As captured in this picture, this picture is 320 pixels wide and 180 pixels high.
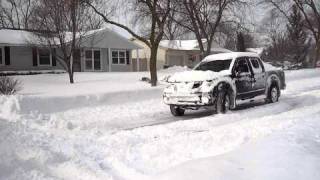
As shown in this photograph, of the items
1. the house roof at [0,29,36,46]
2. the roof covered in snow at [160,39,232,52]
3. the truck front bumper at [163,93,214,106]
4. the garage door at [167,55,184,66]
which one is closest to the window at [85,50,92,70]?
the house roof at [0,29,36,46]

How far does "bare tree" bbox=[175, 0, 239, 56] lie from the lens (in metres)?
26.6

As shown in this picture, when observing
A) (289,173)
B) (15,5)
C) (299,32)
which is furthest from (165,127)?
(15,5)

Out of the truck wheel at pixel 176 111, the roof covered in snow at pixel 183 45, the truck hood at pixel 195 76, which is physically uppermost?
the roof covered in snow at pixel 183 45

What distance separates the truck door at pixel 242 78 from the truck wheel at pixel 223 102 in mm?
745

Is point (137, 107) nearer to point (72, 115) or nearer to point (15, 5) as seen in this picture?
point (72, 115)

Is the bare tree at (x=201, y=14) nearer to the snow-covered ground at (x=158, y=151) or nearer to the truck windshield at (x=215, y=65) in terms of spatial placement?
the truck windshield at (x=215, y=65)

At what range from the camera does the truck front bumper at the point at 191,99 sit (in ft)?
44.2

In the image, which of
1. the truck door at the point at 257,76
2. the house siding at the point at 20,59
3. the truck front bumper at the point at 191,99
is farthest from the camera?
the house siding at the point at 20,59

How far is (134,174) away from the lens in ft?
21.8

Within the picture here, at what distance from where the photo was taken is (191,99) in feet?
44.7

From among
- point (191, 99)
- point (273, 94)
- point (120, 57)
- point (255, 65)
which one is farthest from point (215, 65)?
point (120, 57)

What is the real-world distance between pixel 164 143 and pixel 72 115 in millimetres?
6886

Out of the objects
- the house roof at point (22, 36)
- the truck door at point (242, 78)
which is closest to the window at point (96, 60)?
the house roof at point (22, 36)

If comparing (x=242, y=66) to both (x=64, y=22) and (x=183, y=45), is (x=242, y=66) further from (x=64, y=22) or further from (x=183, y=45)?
(x=183, y=45)
